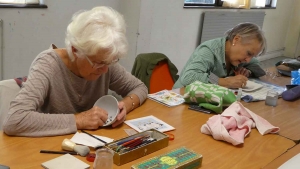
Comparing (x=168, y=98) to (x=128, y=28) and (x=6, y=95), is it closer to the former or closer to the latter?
(x=6, y=95)

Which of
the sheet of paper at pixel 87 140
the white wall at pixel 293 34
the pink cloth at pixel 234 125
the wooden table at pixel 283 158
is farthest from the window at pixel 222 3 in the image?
the sheet of paper at pixel 87 140

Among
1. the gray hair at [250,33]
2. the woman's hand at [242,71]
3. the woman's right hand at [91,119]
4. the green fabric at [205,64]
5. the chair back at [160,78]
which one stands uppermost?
the gray hair at [250,33]

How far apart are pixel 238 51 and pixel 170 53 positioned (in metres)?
2.01

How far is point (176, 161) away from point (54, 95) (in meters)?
0.69

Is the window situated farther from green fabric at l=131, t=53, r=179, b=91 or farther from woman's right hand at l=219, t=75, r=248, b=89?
woman's right hand at l=219, t=75, r=248, b=89

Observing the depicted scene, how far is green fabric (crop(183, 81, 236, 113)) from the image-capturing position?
1.71 m

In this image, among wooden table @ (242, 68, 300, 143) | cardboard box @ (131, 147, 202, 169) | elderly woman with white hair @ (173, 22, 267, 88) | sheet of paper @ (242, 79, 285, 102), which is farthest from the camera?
elderly woman with white hair @ (173, 22, 267, 88)

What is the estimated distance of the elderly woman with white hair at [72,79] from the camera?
1281 mm

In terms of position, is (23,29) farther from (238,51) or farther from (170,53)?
(170,53)

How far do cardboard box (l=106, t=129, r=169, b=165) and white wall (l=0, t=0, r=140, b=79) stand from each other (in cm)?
181

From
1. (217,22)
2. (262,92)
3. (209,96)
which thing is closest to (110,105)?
(209,96)

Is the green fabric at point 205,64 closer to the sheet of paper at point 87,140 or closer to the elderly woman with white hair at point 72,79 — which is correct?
the elderly woman with white hair at point 72,79

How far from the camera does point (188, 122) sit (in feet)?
5.22

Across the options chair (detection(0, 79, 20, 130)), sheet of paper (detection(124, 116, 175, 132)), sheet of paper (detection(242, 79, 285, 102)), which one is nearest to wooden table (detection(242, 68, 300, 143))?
sheet of paper (detection(242, 79, 285, 102))
